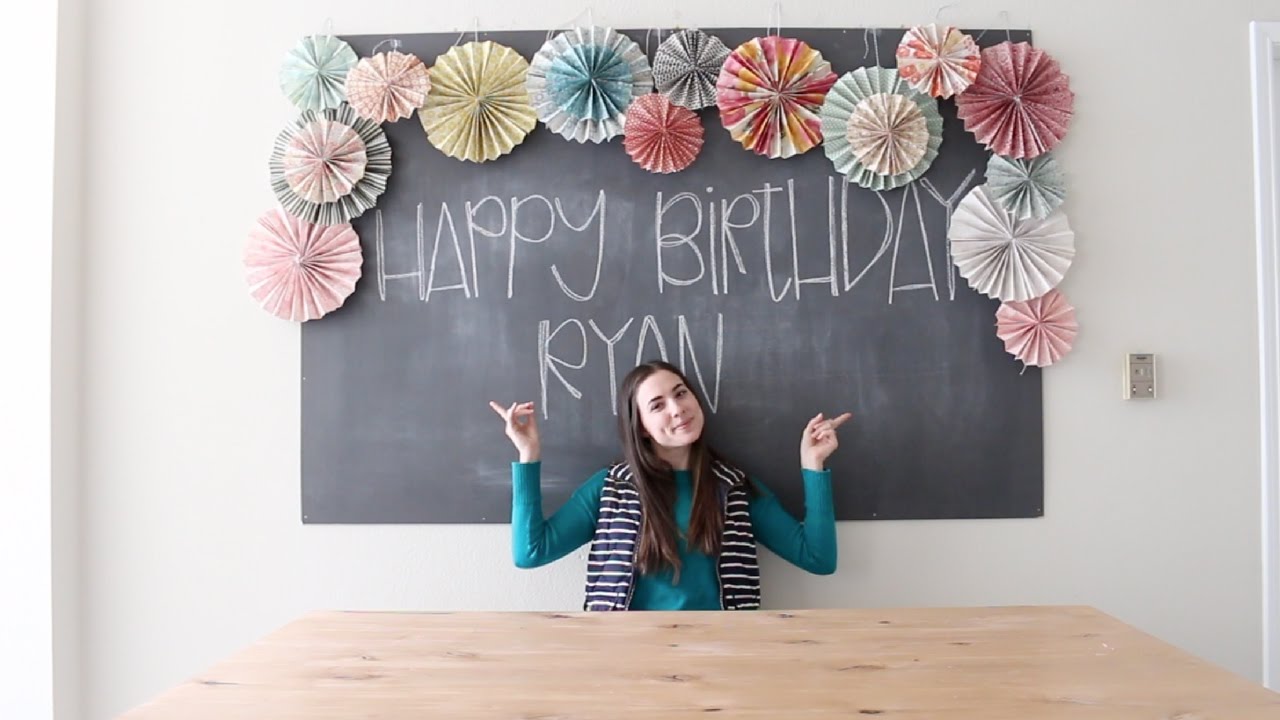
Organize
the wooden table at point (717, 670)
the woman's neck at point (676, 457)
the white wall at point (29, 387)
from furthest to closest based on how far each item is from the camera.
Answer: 1. the white wall at point (29, 387)
2. the woman's neck at point (676, 457)
3. the wooden table at point (717, 670)

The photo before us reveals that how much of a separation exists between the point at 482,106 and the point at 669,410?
84 centimetres

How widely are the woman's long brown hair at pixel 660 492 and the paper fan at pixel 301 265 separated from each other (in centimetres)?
73

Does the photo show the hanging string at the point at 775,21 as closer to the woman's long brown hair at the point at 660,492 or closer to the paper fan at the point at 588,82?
the paper fan at the point at 588,82

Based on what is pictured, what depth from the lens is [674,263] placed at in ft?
6.79

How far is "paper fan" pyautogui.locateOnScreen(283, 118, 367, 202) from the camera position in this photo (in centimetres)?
204

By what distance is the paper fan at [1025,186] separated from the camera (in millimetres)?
2037

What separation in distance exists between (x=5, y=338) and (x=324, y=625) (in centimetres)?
121

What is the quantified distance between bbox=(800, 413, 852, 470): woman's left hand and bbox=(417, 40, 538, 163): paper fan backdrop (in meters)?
0.96

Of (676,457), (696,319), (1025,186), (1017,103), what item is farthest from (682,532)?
(1017,103)

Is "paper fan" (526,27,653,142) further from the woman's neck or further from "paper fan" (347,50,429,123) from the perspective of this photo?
the woman's neck

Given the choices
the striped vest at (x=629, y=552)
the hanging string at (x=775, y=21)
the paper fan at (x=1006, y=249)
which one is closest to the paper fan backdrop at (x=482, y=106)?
the hanging string at (x=775, y=21)

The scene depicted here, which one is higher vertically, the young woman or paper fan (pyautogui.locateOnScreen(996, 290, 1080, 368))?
paper fan (pyautogui.locateOnScreen(996, 290, 1080, 368))

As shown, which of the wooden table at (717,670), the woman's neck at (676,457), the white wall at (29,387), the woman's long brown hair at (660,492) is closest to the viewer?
the wooden table at (717,670)

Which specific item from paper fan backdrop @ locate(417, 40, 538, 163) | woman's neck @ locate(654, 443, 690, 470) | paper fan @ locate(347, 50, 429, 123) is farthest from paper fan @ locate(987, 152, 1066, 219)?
paper fan @ locate(347, 50, 429, 123)
